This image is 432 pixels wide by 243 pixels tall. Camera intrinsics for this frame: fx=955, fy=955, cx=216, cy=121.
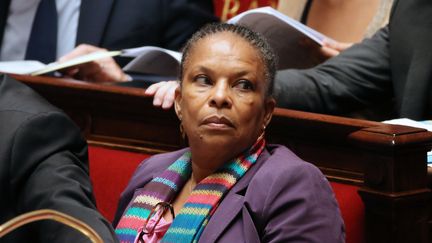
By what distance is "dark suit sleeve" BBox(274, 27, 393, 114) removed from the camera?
181cm

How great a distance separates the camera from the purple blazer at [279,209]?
119 cm

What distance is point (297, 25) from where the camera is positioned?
6.13 feet

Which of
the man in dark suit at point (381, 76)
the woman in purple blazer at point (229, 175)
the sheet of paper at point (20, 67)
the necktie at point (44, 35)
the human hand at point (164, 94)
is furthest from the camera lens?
the necktie at point (44, 35)

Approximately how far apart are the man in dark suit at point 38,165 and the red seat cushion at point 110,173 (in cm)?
44

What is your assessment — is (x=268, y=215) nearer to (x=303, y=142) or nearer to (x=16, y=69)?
(x=303, y=142)

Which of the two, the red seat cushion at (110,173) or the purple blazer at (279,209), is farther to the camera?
the red seat cushion at (110,173)

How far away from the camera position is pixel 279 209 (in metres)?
1.21

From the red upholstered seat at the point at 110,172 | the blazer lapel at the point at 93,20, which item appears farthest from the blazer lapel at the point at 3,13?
the red upholstered seat at the point at 110,172

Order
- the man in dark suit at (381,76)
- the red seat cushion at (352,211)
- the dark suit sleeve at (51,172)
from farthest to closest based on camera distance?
1. the man in dark suit at (381,76)
2. the red seat cushion at (352,211)
3. the dark suit sleeve at (51,172)

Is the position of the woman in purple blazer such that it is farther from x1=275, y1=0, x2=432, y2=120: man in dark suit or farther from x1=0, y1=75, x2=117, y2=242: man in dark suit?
x1=275, y1=0, x2=432, y2=120: man in dark suit

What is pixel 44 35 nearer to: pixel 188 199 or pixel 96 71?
pixel 96 71

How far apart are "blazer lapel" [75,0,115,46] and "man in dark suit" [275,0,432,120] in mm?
752

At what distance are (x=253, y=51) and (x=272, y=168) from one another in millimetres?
174

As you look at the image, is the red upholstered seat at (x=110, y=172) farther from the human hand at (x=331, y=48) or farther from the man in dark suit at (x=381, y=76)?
the human hand at (x=331, y=48)
